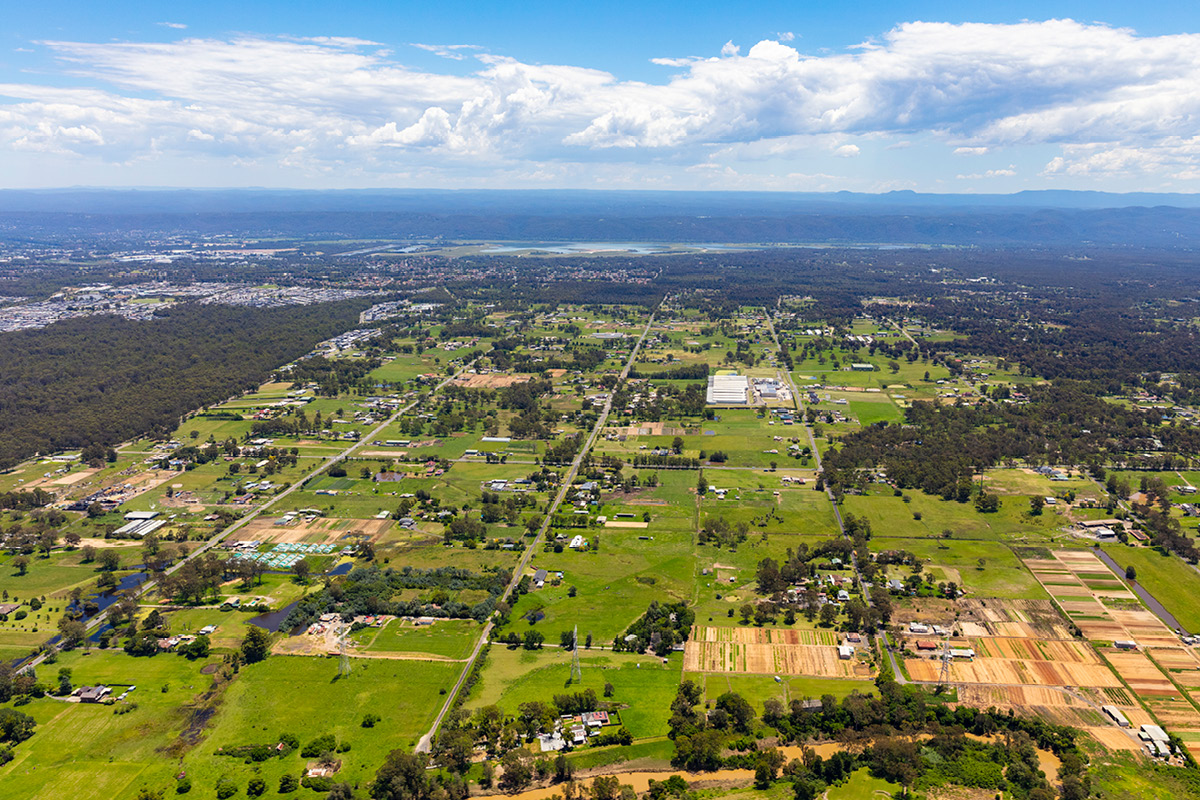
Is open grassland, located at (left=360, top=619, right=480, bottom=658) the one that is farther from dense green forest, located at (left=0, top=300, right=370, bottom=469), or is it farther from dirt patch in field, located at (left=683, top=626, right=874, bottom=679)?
dense green forest, located at (left=0, top=300, right=370, bottom=469)

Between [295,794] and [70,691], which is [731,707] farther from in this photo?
[70,691]

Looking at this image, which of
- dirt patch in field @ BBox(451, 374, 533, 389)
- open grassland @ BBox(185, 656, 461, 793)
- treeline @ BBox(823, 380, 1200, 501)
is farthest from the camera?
dirt patch in field @ BBox(451, 374, 533, 389)

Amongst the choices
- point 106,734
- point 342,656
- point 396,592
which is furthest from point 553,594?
point 106,734

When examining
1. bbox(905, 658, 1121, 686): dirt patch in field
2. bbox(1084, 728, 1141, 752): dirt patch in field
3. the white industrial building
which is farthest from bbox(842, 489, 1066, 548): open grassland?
the white industrial building

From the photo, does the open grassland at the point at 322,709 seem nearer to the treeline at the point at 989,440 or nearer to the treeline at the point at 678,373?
the treeline at the point at 989,440

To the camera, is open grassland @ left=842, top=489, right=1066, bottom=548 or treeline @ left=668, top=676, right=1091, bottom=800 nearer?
treeline @ left=668, top=676, right=1091, bottom=800

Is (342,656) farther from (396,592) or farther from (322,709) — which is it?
(396,592)

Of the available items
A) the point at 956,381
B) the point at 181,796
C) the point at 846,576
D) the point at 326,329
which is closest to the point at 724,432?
the point at 846,576
